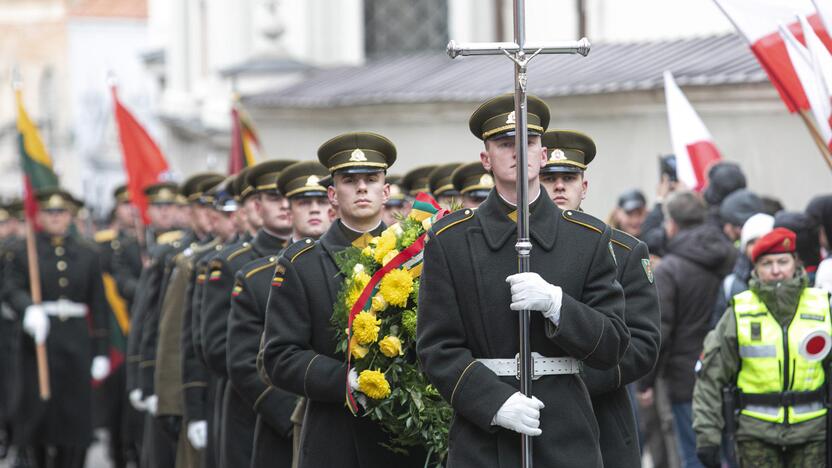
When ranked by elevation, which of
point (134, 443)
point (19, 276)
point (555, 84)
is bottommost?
point (134, 443)

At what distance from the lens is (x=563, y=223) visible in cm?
579

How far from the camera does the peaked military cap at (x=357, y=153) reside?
7.23m

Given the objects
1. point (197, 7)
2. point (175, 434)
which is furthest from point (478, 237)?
point (197, 7)

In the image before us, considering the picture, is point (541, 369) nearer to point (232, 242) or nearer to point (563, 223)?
point (563, 223)

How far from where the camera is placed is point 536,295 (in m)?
5.41

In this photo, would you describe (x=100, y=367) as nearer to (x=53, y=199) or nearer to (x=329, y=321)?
(x=53, y=199)

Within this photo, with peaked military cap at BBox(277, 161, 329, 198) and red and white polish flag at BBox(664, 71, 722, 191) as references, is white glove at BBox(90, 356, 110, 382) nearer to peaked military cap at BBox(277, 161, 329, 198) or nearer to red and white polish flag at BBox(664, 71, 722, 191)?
red and white polish flag at BBox(664, 71, 722, 191)

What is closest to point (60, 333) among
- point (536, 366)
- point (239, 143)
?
point (239, 143)

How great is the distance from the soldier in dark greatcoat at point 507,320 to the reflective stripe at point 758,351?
2394 mm

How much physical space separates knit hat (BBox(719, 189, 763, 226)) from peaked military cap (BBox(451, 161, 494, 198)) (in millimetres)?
1699

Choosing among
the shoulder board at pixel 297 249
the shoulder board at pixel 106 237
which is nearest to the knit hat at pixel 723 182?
the shoulder board at pixel 297 249

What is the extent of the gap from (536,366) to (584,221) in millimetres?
519

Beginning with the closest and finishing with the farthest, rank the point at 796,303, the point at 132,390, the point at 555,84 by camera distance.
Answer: the point at 796,303 < the point at 132,390 < the point at 555,84

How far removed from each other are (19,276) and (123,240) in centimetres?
205
